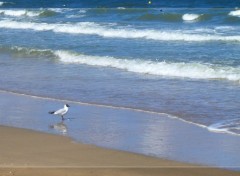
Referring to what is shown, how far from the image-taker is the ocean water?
14134 mm

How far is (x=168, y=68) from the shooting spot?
60.7ft

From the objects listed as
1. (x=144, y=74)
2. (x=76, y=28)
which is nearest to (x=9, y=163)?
(x=144, y=74)

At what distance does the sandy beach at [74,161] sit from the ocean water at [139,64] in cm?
221

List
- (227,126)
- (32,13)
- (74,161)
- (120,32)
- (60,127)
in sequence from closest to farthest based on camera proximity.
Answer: (74,161)
(227,126)
(60,127)
(120,32)
(32,13)

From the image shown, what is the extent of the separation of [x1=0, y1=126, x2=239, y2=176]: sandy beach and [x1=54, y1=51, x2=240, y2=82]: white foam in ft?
22.0

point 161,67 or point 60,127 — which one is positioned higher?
point 161,67

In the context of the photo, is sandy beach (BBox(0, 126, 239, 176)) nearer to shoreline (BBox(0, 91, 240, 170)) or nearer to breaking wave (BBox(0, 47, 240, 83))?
shoreline (BBox(0, 91, 240, 170))

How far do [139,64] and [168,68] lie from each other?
4.00ft
